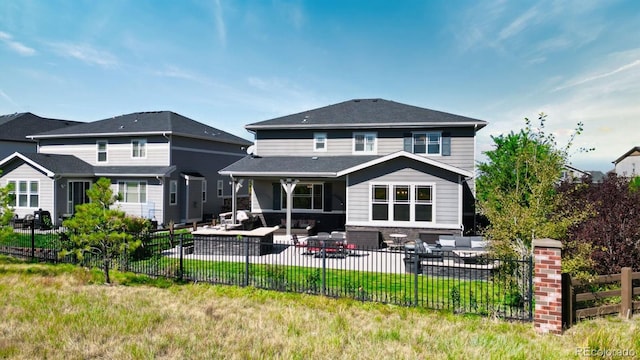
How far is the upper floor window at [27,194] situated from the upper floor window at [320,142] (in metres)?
18.3

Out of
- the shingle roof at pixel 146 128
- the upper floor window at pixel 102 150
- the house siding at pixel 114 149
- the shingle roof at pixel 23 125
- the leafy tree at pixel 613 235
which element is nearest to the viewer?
the leafy tree at pixel 613 235

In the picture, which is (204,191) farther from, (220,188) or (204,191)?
(220,188)

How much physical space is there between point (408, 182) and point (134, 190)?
18654 millimetres

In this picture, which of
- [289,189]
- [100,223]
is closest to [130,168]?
[289,189]

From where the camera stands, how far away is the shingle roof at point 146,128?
25.1m

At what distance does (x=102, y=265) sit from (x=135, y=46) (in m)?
10.1

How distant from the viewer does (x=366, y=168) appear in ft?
57.6

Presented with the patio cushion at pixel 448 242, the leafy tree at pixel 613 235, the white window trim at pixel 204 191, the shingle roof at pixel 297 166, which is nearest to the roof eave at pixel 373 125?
the shingle roof at pixel 297 166

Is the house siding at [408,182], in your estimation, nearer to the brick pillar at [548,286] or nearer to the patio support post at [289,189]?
the patio support post at [289,189]

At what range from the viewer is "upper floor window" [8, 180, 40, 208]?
23.6 m

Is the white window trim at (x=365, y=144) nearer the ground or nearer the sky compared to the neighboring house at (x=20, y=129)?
A: nearer the ground

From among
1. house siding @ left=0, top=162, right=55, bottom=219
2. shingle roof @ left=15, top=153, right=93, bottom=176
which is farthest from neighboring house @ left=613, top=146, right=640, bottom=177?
house siding @ left=0, top=162, right=55, bottom=219

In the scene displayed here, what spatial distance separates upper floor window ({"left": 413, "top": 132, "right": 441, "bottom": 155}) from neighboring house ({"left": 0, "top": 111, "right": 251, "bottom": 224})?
50.8 ft

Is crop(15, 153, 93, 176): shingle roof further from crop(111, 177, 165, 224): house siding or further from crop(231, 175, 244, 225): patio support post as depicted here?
crop(231, 175, 244, 225): patio support post
